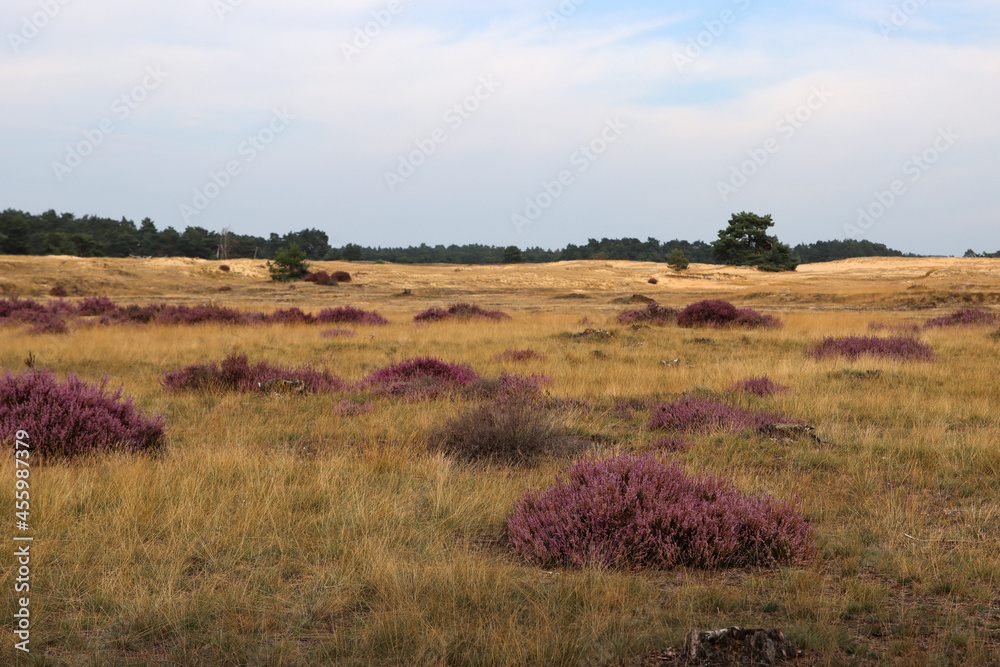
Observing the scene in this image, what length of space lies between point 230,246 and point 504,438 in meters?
85.8

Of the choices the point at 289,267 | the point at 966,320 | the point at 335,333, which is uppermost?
the point at 289,267

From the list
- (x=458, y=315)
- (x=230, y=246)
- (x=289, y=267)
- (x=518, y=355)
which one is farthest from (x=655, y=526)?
(x=230, y=246)

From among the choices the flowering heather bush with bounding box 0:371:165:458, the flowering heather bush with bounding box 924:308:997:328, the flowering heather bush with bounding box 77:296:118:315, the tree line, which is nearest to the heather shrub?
the flowering heather bush with bounding box 0:371:165:458

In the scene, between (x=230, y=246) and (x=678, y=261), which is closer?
(x=678, y=261)

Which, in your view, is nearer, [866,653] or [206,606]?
[866,653]

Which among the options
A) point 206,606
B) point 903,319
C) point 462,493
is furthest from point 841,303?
point 206,606

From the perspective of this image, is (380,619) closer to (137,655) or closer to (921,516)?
(137,655)

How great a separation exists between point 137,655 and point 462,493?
2.56 metres

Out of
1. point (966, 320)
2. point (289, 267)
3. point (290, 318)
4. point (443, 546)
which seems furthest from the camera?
point (289, 267)

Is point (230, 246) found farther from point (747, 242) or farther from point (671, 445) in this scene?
point (671, 445)

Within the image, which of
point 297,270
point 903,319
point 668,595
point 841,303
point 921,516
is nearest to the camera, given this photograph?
point 668,595

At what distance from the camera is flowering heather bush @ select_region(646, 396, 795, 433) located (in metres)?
7.54

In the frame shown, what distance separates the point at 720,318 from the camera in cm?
2102

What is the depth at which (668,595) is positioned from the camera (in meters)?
3.60
